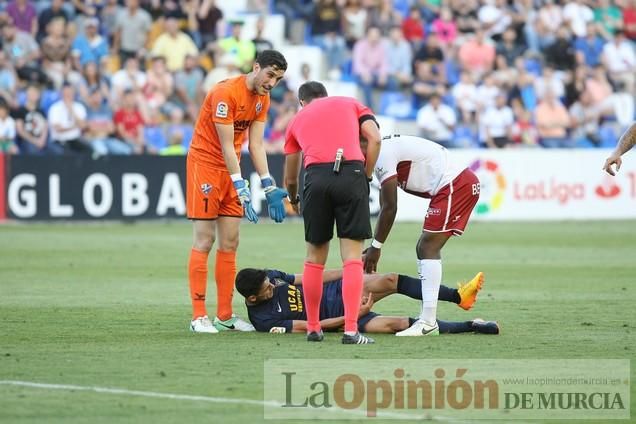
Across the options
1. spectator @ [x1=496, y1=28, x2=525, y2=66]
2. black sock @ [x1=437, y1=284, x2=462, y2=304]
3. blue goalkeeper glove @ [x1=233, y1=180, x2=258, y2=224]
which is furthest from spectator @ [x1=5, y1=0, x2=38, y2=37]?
black sock @ [x1=437, y1=284, x2=462, y2=304]

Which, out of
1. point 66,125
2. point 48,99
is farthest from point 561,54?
point 48,99

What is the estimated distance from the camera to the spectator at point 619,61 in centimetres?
3183

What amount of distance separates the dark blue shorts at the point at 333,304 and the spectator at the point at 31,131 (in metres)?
15.2

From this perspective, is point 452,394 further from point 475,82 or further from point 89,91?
point 475,82

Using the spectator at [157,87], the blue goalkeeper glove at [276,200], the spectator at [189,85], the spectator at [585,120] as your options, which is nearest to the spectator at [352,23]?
the spectator at [189,85]

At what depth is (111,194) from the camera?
2447 cm

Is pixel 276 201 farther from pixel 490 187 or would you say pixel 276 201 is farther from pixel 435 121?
pixel 435 121

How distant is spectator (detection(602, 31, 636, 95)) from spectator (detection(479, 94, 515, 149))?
4.22m

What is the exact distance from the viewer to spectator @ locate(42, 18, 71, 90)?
86.4 ft

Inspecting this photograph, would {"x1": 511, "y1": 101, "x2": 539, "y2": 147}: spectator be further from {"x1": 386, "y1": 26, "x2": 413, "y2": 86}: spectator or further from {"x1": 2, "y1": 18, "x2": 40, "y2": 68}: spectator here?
{"x1": 2, "y1": 18, "x2": 40, "y2": 68}: spectator

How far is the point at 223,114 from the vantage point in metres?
11.0

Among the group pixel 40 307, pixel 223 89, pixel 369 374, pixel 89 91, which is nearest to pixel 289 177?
pixel 223 89

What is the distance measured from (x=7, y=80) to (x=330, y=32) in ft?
26.3

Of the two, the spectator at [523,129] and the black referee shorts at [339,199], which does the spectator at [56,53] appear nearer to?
the spectator at [523,129]
